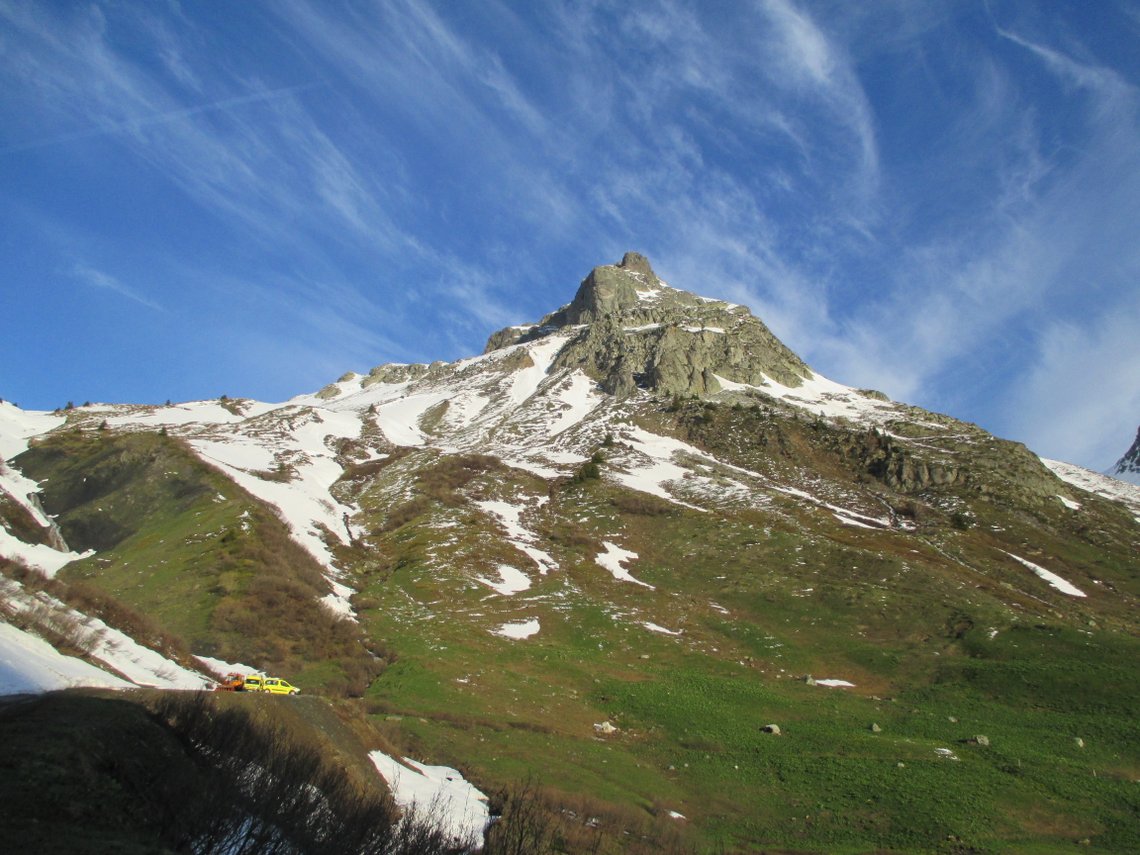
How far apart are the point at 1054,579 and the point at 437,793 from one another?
85.5 m

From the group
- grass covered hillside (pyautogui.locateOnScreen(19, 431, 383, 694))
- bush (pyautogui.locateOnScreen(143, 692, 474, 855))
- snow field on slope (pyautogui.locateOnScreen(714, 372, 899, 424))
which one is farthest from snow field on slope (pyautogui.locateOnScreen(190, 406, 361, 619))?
snow field on slope (pyautogui.locateOnScreen(714, 372, 899, 424))

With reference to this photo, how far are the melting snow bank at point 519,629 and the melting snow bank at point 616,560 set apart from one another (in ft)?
50.3

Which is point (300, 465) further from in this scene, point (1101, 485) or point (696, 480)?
point (1101, 485)

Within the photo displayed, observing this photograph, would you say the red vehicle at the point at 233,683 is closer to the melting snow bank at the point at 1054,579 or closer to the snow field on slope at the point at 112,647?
the snow field on slope at the point at 112,647

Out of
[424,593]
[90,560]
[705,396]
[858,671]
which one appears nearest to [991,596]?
[858,671]

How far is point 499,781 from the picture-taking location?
2377cm

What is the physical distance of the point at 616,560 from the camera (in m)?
73.9

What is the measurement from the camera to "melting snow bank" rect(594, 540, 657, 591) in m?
68.6

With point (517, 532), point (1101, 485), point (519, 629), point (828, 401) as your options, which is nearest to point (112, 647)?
point (519, 629)

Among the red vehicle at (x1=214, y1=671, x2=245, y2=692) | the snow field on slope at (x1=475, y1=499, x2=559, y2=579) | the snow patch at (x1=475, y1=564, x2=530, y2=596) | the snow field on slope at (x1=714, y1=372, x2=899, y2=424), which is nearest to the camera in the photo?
the red vehicle at (x1=214, y1=671, x2=245, y2=692)

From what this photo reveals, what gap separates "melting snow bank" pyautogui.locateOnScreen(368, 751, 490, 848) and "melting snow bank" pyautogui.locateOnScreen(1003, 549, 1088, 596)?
78.7 meters

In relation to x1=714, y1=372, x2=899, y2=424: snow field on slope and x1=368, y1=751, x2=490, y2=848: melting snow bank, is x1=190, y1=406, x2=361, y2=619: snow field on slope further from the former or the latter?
x1=714, y1=372, x2=899, y2=424: snow field on slope

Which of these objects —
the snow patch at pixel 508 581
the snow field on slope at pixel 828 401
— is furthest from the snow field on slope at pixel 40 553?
the snow field on slope at pixel 828 401

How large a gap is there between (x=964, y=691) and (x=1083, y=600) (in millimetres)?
43708
